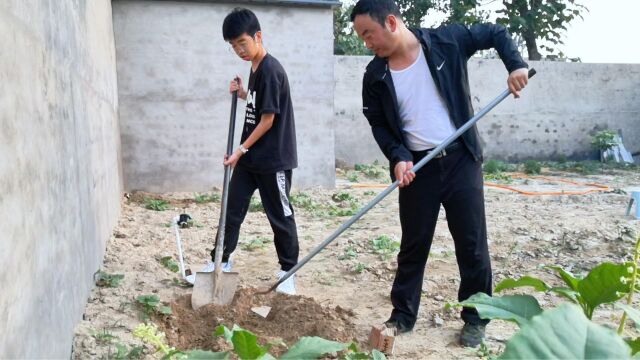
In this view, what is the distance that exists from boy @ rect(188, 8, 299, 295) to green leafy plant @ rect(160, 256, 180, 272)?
1.35ft

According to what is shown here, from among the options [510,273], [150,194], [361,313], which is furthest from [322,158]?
[361,313]

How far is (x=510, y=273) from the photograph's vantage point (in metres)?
4.10

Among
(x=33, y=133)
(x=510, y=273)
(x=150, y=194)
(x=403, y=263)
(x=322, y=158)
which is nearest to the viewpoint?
(x=33, y=133)

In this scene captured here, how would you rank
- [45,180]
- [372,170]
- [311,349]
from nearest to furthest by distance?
[311,349]
[45,180]
[372,170]

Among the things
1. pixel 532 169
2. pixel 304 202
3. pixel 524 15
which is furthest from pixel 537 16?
pixel 304 202

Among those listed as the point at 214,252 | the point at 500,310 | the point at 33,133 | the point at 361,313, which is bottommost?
the point at 361,313

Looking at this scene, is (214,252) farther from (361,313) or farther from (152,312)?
(361,313)

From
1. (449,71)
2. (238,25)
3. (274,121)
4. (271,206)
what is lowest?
(271,206)

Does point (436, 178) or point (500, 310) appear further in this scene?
point (436, 178)

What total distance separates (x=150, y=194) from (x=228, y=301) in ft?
13.5

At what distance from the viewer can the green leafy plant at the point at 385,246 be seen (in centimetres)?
449

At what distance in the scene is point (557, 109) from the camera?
13.0 metres

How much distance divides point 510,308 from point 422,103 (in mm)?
1575

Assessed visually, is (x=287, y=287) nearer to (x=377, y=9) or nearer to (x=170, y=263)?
(x=170, y=263)
